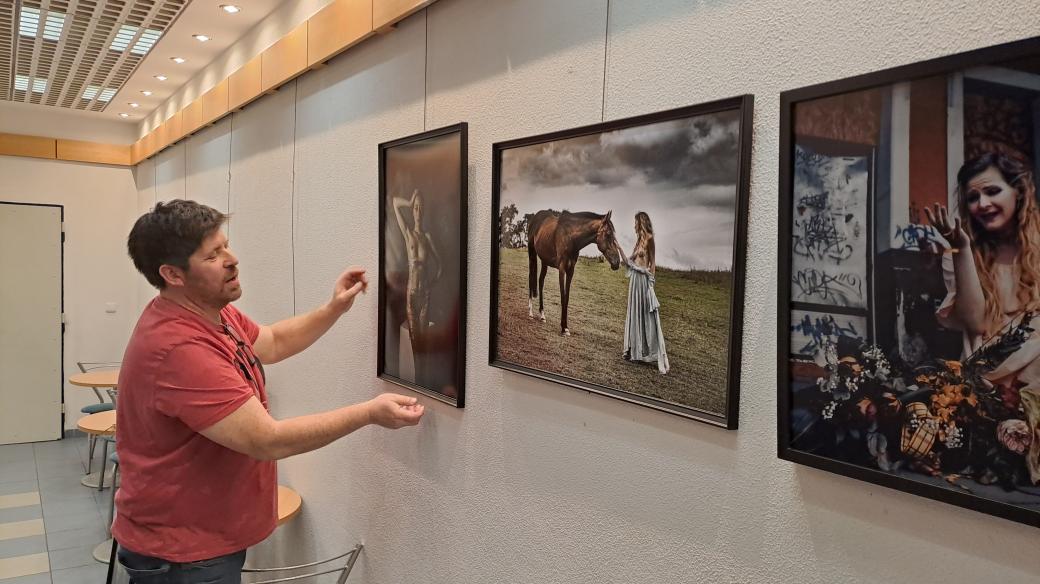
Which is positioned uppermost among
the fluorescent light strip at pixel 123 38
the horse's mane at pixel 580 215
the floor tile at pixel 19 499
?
the fluorescent light strip at pixel 123 38

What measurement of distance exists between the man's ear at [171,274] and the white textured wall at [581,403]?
79cm

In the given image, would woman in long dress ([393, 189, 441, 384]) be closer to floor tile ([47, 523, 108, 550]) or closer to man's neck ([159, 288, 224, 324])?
man's neck ([159, 288, 224, 324])

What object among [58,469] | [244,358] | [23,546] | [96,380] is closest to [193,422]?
[244,358]

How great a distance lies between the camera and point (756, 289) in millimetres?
1237

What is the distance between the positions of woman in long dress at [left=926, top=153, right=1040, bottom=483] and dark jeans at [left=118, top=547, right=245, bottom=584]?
186 cm

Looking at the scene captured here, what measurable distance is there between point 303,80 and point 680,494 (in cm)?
261

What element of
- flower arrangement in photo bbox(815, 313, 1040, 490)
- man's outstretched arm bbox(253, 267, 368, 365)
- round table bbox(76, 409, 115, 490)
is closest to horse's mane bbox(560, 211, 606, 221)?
flower arrangement in photo bbox(815, 313, 1040, 490)

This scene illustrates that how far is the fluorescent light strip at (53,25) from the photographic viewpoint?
3.63 meters

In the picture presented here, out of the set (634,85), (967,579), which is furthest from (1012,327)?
(634,85)

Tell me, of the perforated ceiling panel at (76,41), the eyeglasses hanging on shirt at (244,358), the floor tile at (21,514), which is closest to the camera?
the eyeglasses hanging on shirt at (244,358)

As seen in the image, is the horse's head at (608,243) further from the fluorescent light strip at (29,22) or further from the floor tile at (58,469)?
the floor tile at (58,469)

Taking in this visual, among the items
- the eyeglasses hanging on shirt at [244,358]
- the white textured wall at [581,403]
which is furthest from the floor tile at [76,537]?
the eyeglasses hanging on shirt at [244,358]

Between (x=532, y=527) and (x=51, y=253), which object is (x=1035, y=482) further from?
(x=51, y=253)

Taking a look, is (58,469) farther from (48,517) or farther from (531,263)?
(531,263)
